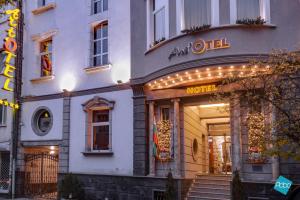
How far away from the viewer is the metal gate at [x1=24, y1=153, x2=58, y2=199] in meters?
20.0

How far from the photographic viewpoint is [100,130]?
18125 millimetres

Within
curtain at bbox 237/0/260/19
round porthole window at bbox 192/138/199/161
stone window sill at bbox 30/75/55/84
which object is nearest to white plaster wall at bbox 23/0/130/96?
stone window sill at bbox 30/75/55/84

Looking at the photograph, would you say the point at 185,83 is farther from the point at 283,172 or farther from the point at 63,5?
the point at 63,5

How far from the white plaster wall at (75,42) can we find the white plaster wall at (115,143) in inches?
35.2

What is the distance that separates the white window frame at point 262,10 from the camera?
44.6 feet

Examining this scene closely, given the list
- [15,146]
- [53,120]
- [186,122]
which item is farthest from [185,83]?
[15,146]

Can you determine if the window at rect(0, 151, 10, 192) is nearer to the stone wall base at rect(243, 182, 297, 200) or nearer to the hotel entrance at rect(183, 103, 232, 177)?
the hotel entrance at rect(183, 103, 232, 177)

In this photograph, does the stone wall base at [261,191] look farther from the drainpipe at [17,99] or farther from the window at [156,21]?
the drainpipe at [17,99]

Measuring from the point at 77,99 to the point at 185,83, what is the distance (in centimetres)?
573

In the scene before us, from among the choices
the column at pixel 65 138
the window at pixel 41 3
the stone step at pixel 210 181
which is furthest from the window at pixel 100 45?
the stone step at pixel 210 181

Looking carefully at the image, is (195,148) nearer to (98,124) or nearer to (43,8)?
(98,124)

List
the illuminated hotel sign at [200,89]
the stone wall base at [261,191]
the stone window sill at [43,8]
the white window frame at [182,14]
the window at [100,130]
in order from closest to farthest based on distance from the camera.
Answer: the stone wall base at [261,191] < the white window frame at [182,14] < the illuminated hotel sign at [200,89] < the window at [100,130] < the stone window sill at [43,8]

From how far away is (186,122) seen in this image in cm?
1625

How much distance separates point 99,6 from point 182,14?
549 cm
